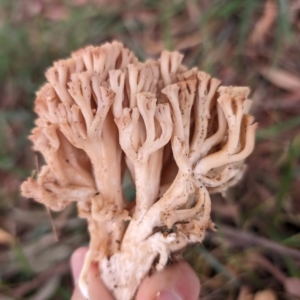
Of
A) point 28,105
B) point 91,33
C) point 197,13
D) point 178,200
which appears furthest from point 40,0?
point 178,200

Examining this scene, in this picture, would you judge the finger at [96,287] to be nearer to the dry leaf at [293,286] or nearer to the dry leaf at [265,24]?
the dry leaf at [293,286]

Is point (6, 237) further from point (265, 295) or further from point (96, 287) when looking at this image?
point (265, 295)

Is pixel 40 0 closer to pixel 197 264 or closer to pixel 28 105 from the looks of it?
pixel 28 105

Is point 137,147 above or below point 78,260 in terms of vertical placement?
above

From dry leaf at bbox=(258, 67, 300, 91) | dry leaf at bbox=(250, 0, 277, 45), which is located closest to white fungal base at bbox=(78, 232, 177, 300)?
dry leaf at bbox=(258, 67, 300, 91)

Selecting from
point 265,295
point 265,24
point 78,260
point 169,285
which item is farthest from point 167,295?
point 265,24

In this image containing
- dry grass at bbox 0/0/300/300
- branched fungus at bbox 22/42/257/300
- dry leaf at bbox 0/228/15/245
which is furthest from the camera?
dry leaf at bbox 0/228/15/245

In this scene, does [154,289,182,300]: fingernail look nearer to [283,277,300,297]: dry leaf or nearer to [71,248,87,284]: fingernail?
[71,248,87,284]: fingernail
